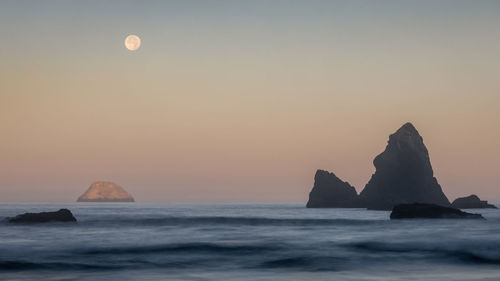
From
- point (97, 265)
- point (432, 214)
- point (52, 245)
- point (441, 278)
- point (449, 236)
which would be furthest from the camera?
point (432, 214)

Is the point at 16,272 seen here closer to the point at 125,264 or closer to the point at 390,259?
the point at 125,264

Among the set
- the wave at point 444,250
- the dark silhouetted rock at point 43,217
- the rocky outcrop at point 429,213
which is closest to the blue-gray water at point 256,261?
the wave at point 444,250

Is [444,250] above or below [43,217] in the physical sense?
below

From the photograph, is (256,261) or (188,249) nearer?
(256,261)

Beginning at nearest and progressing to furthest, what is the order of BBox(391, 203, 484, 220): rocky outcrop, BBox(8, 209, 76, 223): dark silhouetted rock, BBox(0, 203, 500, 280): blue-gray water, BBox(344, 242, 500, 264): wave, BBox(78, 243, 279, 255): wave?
BBox(0, 203, 500, 280): blue-gray water
BBox(344, 242, 500, 264): wave
BBox(78, 243, 279, 255): wave
BBox(8, 209, 76, 223): dark silhouetted rock
BBox(391, 203, 484, 220): rocky outcrop

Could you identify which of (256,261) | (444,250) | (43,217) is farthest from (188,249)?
(43,217)

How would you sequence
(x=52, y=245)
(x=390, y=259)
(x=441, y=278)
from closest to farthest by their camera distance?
(x=441, y=278) → (x=390, y=259) → (x=52, y=245)

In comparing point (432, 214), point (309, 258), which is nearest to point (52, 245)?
point (309, 258)

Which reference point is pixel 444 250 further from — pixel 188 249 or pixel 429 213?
pixel 429 213

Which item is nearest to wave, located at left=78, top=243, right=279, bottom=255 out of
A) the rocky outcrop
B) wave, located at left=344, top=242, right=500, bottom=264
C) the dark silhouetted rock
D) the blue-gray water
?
the blue-gray water

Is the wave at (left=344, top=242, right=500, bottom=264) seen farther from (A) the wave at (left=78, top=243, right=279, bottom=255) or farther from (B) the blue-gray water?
(A) the wave at (left=78, top=243, right=279, bottom=255)

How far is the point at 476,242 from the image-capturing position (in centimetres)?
5644

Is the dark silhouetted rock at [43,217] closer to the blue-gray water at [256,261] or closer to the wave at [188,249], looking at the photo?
the blue-gray water at [256,261]

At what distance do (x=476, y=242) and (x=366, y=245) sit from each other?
10.1 m
